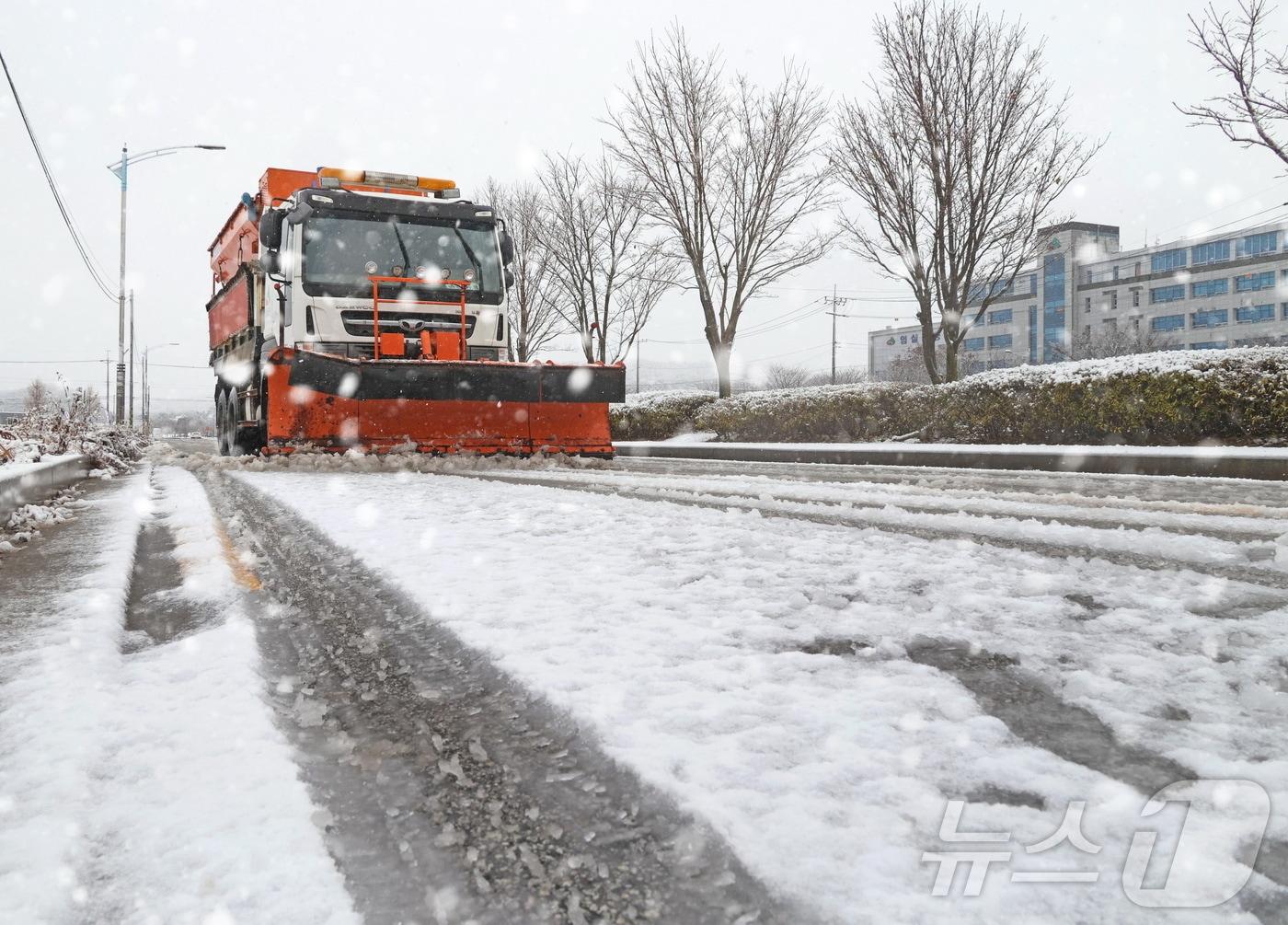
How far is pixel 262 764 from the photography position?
1.53 m

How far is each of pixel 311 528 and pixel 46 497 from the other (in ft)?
10.2

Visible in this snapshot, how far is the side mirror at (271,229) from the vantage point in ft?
30.9

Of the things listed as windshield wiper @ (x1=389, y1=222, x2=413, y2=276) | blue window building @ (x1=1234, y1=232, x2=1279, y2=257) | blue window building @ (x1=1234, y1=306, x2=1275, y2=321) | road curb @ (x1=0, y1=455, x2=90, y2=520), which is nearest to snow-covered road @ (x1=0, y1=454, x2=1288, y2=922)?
road curb @ (x1=0, y1=455, x2=90, y2=520)

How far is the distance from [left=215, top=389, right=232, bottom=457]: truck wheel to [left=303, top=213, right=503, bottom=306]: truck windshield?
4.36 metres

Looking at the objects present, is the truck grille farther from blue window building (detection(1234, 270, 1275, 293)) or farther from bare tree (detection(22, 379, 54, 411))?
blue window building (detection(1234, 270, 1275, 293))

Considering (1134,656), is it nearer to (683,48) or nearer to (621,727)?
(621,727)

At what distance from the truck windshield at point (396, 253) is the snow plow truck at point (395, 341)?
12mm

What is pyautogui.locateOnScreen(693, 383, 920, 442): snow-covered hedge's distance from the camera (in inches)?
545

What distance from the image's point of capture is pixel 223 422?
1336 centimetres

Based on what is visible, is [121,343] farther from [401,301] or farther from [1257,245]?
[1257,245]

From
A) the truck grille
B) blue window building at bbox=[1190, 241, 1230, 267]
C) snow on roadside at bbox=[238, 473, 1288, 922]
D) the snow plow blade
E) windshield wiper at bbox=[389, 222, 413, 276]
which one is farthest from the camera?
blue window building at bbox=[1190, 241, 1230, 267]

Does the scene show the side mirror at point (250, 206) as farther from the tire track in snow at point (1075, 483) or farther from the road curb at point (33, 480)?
the tire track in snow at point (1075, 483)

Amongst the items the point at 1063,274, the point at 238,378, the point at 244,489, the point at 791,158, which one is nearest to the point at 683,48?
the point at 791,158
